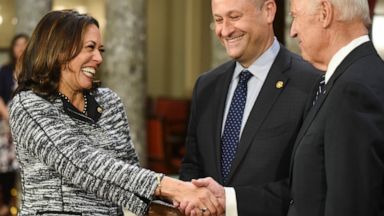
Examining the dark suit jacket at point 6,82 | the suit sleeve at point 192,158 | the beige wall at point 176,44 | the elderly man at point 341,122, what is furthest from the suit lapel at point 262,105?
the beige wall at point 176,44

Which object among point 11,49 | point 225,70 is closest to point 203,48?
point 11,49

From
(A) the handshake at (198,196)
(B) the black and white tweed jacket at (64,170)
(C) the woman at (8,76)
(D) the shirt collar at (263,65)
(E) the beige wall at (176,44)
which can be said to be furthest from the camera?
(E) the beige wall at (176,44)

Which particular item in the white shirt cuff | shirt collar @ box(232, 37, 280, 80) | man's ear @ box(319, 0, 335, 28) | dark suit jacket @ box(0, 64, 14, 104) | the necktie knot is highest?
man's ear @ box(319, 0, 335, 28)

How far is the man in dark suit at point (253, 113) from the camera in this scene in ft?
9.86

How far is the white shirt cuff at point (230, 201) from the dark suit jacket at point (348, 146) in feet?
2.09

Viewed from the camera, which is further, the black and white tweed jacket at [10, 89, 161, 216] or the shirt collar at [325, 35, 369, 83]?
the black and white tweed jacket at [10, 89, 161, 216]

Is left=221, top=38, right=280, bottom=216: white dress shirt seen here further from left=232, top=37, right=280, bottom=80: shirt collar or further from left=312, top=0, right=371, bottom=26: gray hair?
left=312, top=0, right=371, bottom=26: gray hair

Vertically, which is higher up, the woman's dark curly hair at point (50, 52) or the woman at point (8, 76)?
the woman's dark curly hair at point (50, 52)

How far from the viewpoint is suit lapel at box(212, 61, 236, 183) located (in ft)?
10.3

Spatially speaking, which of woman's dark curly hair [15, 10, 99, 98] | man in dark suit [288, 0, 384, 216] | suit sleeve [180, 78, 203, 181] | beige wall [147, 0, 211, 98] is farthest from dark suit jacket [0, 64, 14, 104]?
beige wall [147, 0, 211, 98]

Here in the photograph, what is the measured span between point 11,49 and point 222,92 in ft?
12.5

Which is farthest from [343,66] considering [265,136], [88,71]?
[88,71]

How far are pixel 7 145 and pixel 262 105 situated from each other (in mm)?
4062

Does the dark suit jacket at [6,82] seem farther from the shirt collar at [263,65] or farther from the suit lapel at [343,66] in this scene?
the suit lapel at [343,66]
